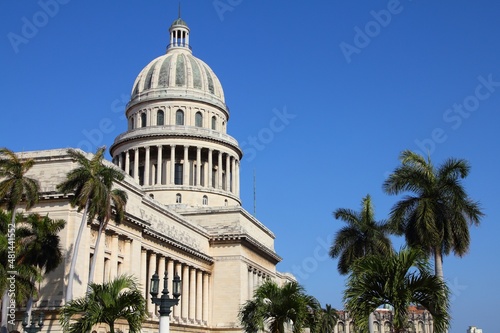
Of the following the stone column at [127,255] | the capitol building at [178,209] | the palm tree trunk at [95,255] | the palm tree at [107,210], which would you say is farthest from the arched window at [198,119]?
the palm tree trunk at [95,255]

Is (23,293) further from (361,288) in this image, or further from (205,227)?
(205,227)

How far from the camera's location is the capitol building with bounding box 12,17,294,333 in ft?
148

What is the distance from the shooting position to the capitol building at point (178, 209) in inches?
1773

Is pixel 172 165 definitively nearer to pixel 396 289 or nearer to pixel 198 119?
pixel 198 119

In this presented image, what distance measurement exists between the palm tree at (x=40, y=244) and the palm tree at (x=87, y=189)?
1302 millimetres

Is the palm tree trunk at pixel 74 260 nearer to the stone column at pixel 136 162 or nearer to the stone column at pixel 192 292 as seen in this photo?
the stone column at pixel 192 292

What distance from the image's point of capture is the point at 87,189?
39375mm

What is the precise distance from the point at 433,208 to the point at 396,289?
13.2 meters

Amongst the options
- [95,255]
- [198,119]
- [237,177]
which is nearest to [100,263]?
[95,255]

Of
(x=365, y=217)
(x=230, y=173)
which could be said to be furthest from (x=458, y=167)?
(x=230, y=173)

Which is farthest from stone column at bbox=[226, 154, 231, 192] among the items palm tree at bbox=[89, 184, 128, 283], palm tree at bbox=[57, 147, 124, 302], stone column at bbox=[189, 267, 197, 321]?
palm tree at bbox=[57, 147, 124, 302]

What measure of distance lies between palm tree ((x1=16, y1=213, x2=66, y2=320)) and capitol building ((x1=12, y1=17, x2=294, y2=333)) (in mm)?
3099

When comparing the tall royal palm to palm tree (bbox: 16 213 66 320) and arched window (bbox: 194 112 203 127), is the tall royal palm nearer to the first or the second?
palm tree (bbox: 16 213 66 320)

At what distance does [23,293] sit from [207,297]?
34.6m
